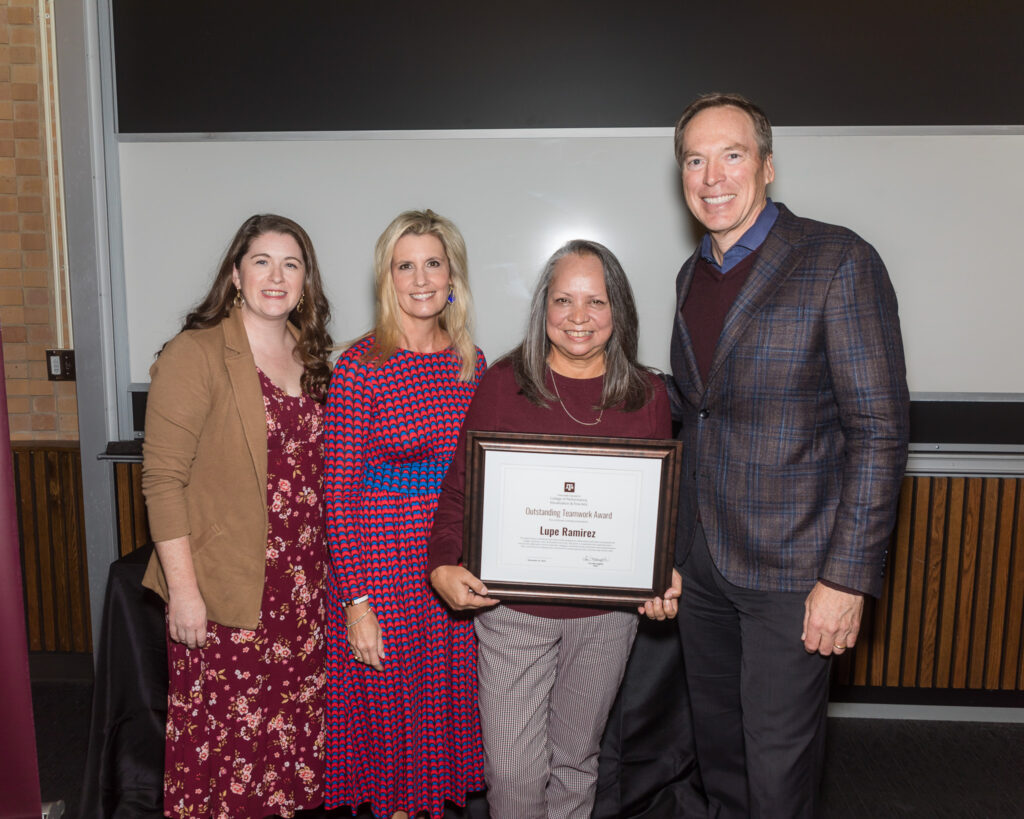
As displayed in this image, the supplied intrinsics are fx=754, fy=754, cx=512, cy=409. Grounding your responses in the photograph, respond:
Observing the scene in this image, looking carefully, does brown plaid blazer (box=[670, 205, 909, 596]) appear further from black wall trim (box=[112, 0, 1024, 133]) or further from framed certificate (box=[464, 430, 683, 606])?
black wall trim (box=[112, 0, 1024, 133])

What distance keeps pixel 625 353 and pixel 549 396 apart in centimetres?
23

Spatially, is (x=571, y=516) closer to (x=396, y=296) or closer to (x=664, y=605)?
(x=664, y=605)

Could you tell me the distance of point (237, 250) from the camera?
80.7 inches

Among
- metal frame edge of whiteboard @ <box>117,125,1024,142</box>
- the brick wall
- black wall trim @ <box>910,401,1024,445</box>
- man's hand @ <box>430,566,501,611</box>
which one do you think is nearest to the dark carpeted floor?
black wall trim @ <box>910,401,1024,445</box>

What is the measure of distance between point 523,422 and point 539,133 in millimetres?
1629

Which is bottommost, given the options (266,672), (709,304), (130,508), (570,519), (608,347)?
(266,672)

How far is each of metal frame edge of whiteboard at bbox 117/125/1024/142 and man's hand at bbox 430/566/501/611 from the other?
190 cm

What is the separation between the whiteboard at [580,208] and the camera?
117 inches

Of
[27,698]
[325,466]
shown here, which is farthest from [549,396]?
[27,698]

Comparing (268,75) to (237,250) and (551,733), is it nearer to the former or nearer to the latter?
(237,250)

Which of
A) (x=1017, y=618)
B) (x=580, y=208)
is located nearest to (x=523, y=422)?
(x=580, y=208)

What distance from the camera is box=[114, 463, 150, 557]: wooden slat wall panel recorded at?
3.19 meters

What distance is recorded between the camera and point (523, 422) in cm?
182

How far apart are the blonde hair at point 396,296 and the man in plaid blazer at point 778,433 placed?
2.00 feet
